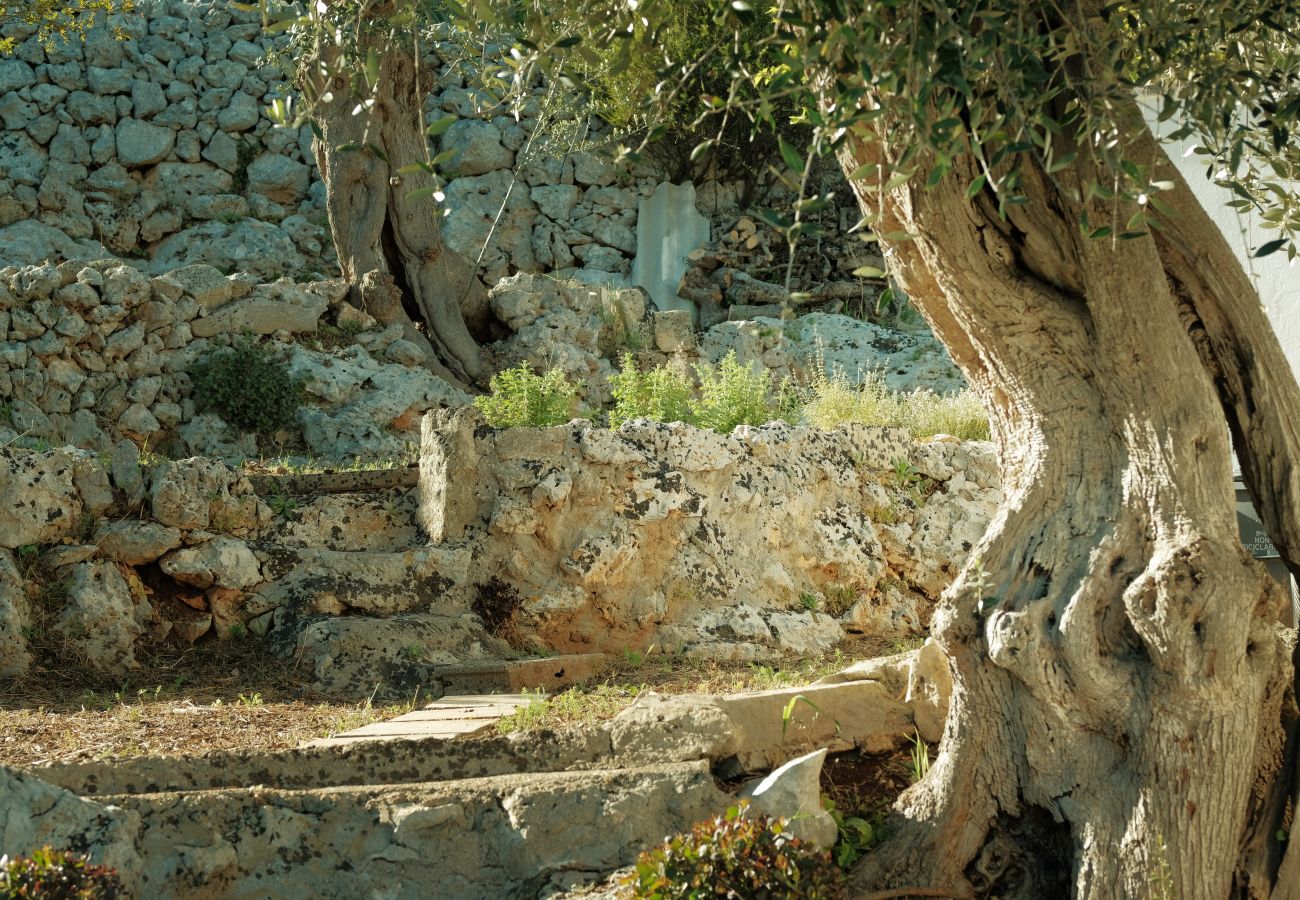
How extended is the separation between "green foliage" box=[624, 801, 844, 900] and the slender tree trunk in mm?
9500

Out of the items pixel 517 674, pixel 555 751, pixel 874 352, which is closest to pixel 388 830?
pixel 555 751

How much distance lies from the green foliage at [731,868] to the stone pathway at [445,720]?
135cm

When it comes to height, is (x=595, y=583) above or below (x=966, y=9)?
below

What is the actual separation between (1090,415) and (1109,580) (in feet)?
1.97

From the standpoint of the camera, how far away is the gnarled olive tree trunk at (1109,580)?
3.97 metres

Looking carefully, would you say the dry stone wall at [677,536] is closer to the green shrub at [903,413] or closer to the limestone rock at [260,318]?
the green shrub at [903,413]

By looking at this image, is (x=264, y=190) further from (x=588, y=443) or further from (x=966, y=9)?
(x=966, y=9)

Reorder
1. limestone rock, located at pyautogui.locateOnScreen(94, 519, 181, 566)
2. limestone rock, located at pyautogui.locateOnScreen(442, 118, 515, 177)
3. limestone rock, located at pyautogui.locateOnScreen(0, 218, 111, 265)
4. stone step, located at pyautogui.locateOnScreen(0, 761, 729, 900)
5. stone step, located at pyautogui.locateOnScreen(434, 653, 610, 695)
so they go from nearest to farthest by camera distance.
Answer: stone step, located at pyautogui.locateOnScreen(0, 761, 729, 900) < stone step, located at pyautogui.locateOnScreen(434, 653, 610, 695) < limestone rock, located at pyautogui.locateOnScreen(94, 519, 181, 566) < limestone rock, located at pyautogui.locateOnScreen(0, 218, 111, 265) < limestone rock, located at pyautogui.locateOnScreen(442, 118, 515, 177)

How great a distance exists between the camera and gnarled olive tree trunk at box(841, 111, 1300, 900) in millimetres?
3975

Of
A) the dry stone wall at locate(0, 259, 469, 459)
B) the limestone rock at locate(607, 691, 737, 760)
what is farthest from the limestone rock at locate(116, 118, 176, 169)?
the limestone rock at locate(607, 691, 737, 760)

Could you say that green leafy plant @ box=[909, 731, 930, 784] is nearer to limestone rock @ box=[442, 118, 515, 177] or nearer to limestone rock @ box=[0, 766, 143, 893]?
limestone rock @ box=[0, 766, 143, 893]

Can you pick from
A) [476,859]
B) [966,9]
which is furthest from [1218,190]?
[476,859]

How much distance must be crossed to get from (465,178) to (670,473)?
484 inches

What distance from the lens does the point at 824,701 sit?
5121mm
